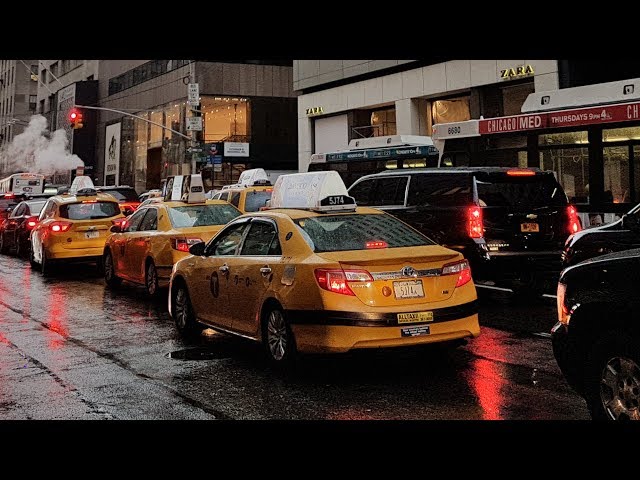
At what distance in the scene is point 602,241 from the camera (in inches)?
364

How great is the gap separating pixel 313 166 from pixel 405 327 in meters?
17.9

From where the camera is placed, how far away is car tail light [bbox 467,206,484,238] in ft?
35.8

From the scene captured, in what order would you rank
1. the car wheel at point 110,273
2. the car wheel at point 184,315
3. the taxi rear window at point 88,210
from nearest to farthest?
the car wheel at point 184,315 → the car wheel at point 110,273 → the taxi rear window at point 88,210

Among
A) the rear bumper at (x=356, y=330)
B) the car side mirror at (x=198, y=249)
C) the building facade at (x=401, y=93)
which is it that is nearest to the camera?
the rear bumper at (x=356, y=330)

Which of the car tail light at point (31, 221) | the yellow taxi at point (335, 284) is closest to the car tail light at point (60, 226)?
the car tail light at point (31, 221)

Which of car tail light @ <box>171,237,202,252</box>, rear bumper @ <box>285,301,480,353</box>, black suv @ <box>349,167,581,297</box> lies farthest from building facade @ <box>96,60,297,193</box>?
rear bumper @ <box>285,301,480,353</box>

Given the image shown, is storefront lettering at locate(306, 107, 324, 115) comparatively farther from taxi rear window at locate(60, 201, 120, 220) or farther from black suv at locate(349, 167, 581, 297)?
black suv at locate(349, 167, 581, 297)

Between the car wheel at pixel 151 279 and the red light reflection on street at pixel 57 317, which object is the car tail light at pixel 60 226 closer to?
the red light reflection on street at pixel 57 317

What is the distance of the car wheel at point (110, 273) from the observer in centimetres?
1421

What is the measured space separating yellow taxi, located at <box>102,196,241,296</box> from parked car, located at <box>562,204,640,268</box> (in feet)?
17.9

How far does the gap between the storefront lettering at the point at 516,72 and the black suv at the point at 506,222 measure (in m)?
18.7

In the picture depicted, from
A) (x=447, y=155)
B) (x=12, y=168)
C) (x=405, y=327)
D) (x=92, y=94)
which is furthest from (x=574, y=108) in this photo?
(x=12, y=168)

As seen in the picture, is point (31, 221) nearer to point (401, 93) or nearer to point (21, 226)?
point (21, 226)

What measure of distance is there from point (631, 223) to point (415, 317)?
3377 millimetres
